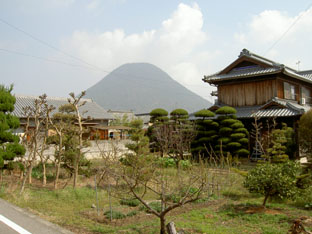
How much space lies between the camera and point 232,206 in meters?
7.28

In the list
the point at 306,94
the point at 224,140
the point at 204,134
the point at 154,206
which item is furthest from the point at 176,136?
the point at 306,94

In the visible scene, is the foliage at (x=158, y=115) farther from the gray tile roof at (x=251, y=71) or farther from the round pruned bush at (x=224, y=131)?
the gray tile roof at (x=251, y=71)

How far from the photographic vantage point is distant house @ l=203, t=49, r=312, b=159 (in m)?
15.1

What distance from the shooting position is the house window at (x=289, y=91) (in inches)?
656

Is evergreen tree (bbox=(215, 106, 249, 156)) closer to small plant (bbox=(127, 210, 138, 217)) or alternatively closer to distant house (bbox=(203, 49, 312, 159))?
distant house (bbox=(203, 49, 312, 159))

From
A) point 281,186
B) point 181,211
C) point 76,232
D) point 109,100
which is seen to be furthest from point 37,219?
point 109,100

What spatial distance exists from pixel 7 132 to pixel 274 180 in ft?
32.9

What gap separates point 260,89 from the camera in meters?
16.6

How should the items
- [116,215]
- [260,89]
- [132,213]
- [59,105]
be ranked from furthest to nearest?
1. [59,105]
2. [260,89]
3. [132,213]
4. [116,215]

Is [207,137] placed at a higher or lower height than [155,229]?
higher

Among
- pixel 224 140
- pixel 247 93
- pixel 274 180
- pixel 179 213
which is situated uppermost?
pixel 247 93

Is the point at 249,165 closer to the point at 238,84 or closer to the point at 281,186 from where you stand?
the point at 238,84

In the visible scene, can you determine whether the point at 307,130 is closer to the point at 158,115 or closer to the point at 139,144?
the point at 139,144

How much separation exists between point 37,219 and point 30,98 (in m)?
23.0
